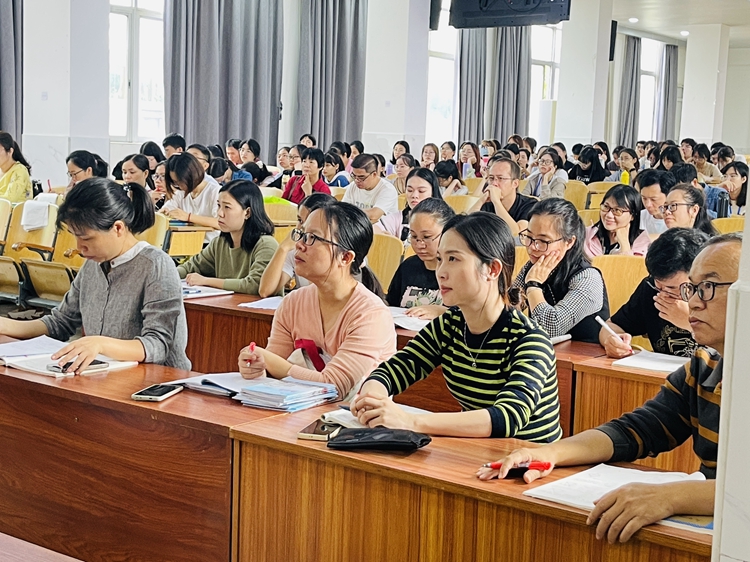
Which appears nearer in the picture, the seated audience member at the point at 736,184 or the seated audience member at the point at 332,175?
the seated audience member at the point at 736,184

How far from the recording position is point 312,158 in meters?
7.00

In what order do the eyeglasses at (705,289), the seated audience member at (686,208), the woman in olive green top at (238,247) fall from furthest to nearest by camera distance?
the seated audience member at (686,208), the woman in olive green top at (238,247), the eyeglasses at (705,289)

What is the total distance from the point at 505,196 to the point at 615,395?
287 cm

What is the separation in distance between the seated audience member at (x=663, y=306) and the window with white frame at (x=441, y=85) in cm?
A: 1157

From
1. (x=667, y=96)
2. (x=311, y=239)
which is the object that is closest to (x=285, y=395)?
(x=311, y=239)

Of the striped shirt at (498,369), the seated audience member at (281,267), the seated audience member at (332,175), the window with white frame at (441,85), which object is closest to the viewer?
the striped shirt at (498,369)

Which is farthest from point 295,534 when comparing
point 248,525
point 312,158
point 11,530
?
point 312,158

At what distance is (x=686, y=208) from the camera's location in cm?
417

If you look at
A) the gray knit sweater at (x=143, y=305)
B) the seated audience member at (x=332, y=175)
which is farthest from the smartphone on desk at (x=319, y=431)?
the seated audience member at (x=332, y=175)

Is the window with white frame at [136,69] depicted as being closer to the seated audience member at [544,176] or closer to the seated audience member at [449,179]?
the seated audience member at [449,179]

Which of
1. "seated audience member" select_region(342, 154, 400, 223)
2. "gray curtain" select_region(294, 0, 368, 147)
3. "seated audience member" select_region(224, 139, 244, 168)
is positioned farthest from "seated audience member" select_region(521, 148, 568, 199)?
"gray curtain" select_region(294, 0, 368, 147)

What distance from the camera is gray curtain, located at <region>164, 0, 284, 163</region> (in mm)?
10258

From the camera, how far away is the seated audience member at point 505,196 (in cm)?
532

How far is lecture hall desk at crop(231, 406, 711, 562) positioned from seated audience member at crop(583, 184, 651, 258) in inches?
99.8
